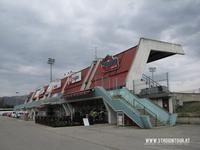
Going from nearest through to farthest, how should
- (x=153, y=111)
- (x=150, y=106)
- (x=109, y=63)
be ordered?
(x=153, y=111)
(x=150, y=106)
(x=109, y=63)

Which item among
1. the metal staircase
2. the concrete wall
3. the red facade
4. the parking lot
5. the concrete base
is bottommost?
the parking lot

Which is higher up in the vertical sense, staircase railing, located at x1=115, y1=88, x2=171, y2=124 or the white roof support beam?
the white roof support beam

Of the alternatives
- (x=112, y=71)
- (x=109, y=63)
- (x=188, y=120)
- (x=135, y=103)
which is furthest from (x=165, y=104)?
(x=109, y=63)

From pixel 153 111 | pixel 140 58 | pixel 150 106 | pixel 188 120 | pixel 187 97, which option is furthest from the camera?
pixel 140 58

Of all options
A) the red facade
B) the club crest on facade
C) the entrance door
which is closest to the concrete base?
the entrance door

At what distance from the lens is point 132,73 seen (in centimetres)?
3588

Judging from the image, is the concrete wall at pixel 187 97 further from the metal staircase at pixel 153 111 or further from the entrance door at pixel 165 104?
the metal staircase at pixel 153 111

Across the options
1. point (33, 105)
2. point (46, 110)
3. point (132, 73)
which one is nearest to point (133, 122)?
point (132, 73)

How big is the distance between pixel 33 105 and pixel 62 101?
26331 millimetres

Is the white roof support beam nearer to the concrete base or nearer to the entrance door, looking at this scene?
the entrance door

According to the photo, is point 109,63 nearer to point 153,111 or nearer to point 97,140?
point 153,111

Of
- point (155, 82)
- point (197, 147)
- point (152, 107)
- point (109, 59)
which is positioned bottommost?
point (197, 147)

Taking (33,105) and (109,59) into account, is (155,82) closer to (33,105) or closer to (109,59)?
(109,59)

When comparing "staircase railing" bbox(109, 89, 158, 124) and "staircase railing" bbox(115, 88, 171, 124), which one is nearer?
"staircase railing" bbox(115, 88, 171, 124)
